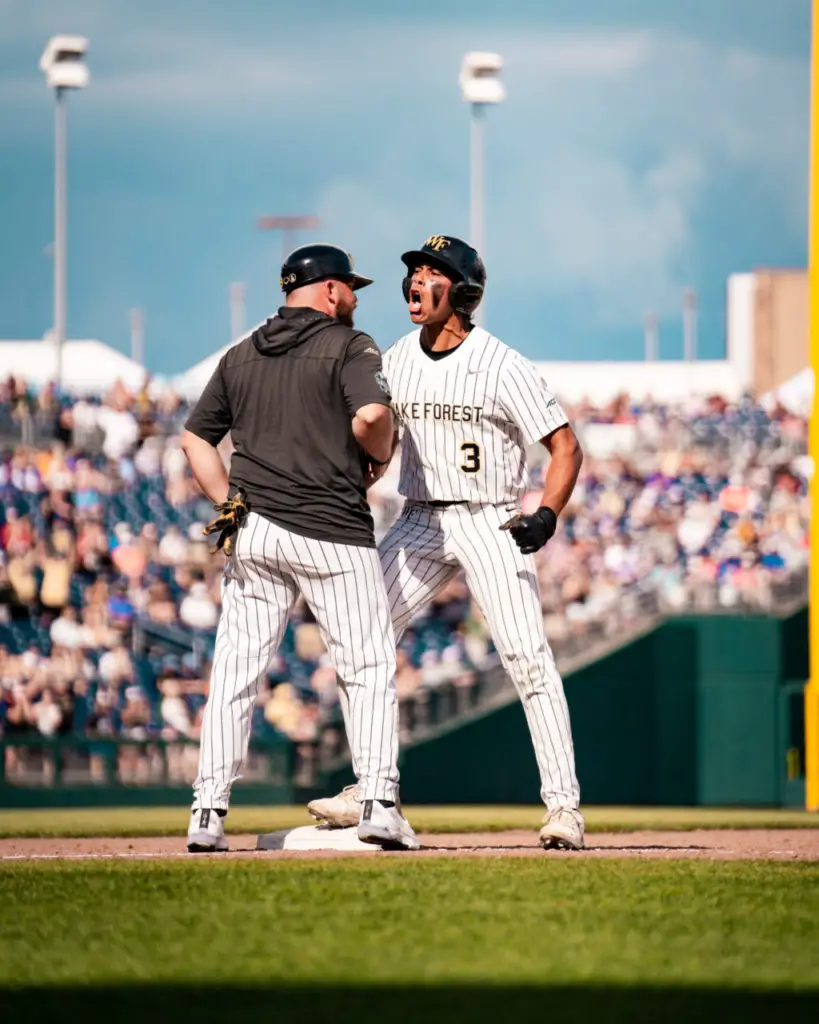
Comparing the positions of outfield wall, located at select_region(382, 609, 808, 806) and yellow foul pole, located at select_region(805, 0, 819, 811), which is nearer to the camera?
yellow foul pole, located at select_region(805, 0, 819, 811)

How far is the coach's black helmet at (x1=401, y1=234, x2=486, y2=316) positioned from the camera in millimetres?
6539

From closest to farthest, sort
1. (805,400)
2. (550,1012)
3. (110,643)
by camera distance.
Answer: (550,1012) → (110,643) → (805,400)

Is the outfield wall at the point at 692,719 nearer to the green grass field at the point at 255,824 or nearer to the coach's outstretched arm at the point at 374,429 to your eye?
Result: the green grass field at the point at 255,824

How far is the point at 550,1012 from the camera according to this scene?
3539 mm

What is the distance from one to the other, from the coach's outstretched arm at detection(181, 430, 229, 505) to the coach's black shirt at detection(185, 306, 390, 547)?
77 mm

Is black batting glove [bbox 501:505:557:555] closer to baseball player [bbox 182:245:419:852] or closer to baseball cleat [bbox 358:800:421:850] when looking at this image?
baseball player [bbox 182:245:419:852]

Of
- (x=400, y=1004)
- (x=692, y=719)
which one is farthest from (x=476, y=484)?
(x=692, y=719)

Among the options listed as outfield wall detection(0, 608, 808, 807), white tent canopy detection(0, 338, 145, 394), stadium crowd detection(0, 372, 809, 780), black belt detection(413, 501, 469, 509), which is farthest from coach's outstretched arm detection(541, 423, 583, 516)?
white tent canopy detection(0, 338, 145, 394)

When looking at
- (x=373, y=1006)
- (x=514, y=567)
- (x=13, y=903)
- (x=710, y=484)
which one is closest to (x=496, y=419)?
(x=514, y=567)

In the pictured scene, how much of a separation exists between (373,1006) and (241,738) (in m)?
2.52

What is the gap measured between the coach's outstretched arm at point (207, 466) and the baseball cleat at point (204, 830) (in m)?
0.98

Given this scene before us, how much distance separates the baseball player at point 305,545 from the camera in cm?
604

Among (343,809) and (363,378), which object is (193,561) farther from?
(363,378)

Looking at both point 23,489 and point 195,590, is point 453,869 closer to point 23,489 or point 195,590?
point 195,590
